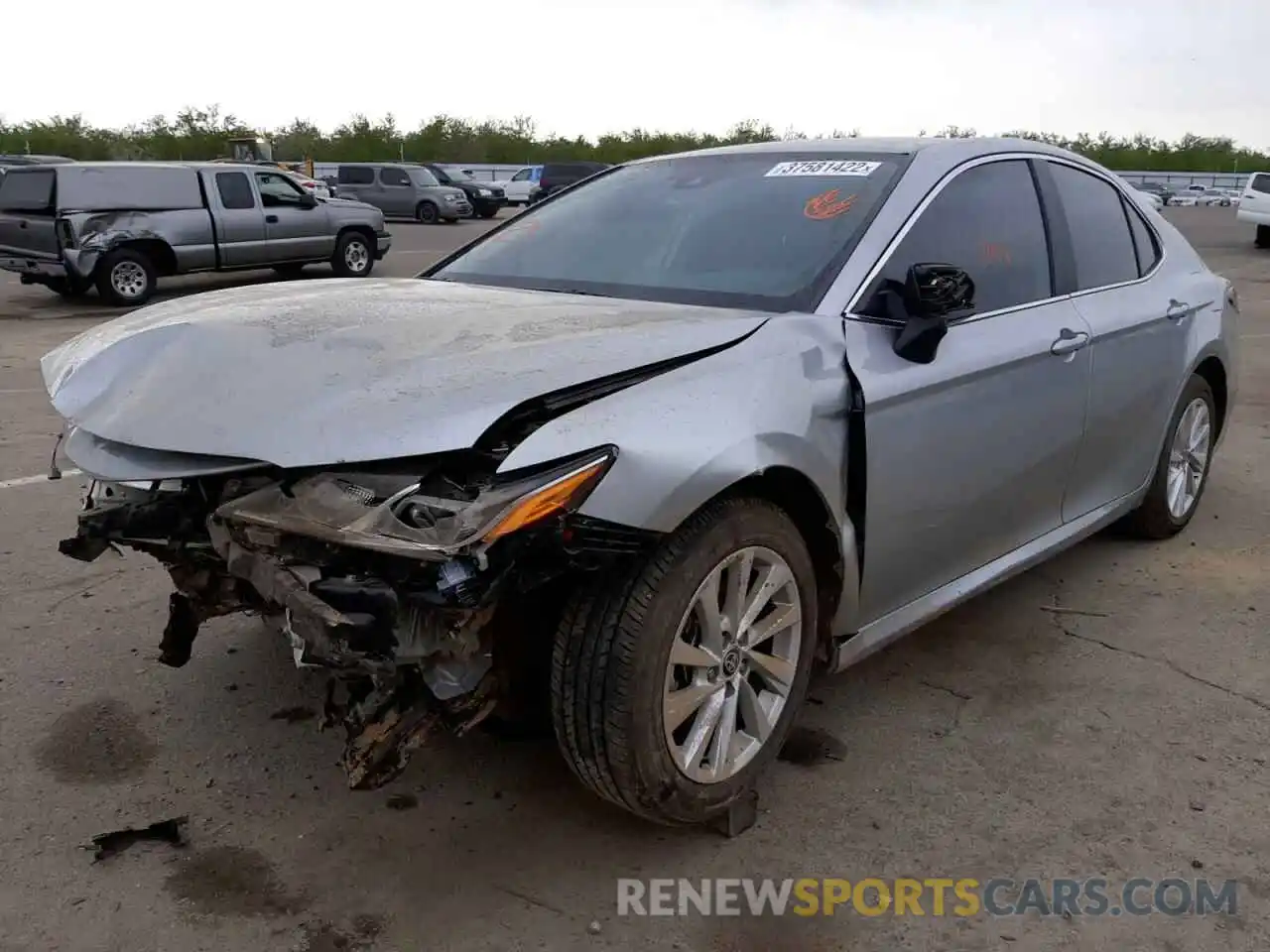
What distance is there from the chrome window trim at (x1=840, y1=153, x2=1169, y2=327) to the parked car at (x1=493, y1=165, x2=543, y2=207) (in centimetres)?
→ 3499

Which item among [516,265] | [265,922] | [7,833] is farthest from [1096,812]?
[7,833]

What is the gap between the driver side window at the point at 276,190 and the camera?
49.3 feet

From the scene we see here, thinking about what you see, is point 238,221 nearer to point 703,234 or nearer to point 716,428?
point 703,234

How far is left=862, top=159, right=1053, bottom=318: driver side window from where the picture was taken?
3.28 metres

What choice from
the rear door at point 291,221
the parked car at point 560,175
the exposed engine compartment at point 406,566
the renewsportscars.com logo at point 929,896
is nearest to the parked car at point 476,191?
the parked car at point 560,175

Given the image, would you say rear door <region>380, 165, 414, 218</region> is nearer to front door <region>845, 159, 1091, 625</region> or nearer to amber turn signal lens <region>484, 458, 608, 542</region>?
front door <region>845, 159, 1091, 625</region>

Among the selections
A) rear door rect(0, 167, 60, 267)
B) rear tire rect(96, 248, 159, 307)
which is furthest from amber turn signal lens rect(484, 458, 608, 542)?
rear door rect(0, 167, 60, 267)

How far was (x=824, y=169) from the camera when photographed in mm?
3551

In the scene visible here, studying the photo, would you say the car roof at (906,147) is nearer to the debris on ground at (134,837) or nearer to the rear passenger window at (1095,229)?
the rear passenger window at (1095,229)

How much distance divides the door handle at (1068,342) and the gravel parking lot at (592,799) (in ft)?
3.43

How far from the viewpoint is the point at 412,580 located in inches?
88.6

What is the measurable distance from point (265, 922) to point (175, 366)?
4.29 feet

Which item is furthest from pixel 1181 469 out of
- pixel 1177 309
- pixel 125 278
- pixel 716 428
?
pixel 125 278

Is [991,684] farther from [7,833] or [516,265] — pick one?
[7,833]
